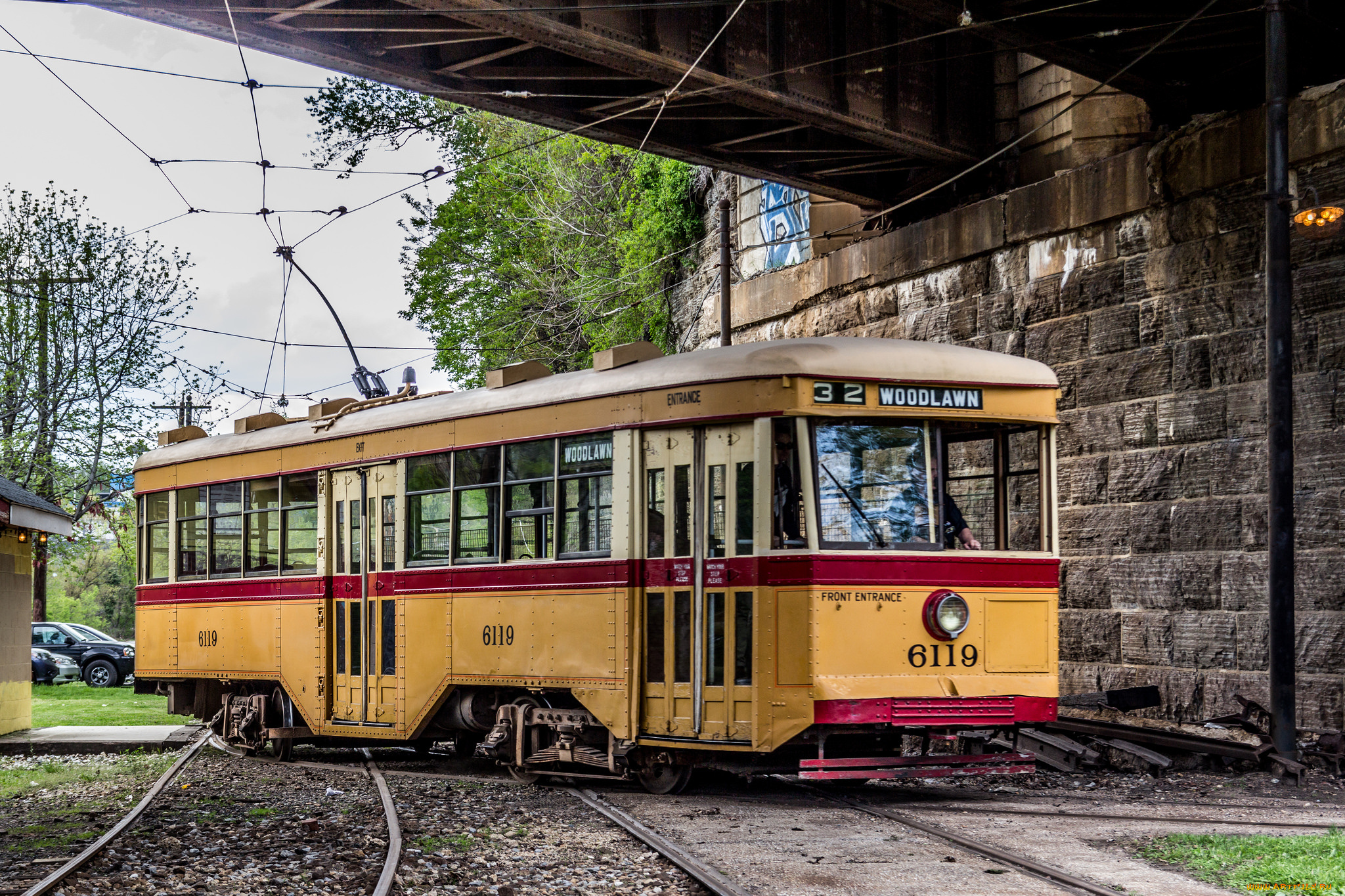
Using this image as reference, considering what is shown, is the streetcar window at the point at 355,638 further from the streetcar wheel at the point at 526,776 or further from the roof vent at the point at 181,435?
the roof vent at the point at 181,435

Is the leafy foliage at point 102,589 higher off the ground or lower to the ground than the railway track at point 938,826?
lower

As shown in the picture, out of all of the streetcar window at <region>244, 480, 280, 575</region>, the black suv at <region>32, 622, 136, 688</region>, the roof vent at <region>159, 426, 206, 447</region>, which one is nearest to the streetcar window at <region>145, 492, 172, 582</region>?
the roof vent at <region>159, 426, 206, 447</region>

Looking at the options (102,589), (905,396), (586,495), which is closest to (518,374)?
(586,495)

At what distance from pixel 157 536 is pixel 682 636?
9.10m

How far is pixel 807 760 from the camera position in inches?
375

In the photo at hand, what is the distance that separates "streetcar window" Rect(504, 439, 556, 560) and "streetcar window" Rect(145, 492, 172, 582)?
6.63m

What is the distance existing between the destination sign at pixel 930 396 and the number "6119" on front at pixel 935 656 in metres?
1.64

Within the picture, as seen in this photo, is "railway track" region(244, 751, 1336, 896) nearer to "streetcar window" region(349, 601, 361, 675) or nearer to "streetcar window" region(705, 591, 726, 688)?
"streetcar window" region(705, 591, 726, 688)

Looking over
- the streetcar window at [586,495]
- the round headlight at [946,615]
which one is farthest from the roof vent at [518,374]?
the round headlight at [946,615]

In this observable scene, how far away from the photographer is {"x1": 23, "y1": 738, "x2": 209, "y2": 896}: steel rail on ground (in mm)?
7391

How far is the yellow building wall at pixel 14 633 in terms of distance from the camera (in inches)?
732

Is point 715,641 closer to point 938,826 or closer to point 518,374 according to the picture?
point 938,826

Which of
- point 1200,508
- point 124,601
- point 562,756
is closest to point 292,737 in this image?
point 562,756

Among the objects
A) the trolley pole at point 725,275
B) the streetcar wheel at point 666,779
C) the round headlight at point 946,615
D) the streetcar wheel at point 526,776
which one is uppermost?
the trolley pole at point 725,275
